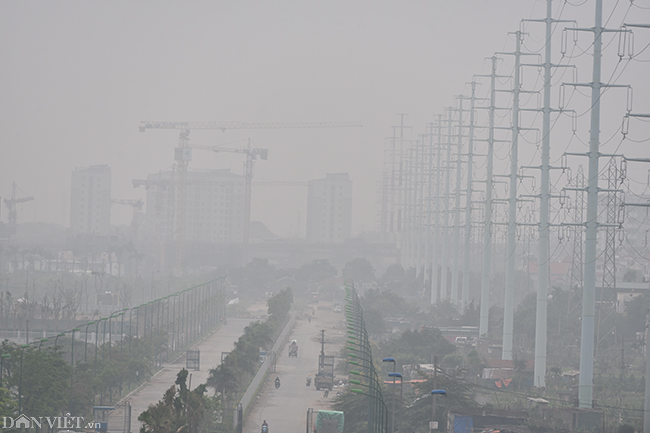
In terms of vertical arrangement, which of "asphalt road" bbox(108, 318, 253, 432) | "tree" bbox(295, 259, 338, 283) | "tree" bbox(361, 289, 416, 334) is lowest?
"asphalt road" bbox(108, 318, 253, 432)

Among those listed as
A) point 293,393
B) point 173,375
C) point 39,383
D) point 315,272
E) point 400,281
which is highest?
point 315,272

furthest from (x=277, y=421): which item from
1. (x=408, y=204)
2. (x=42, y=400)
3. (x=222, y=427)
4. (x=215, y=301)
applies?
(x=408, y=204)

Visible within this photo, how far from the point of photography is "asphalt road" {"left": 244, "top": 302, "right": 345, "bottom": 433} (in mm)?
37688

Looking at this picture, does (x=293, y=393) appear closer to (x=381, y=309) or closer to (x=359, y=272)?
(x=381, y=309)

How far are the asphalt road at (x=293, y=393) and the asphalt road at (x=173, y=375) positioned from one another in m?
4.54

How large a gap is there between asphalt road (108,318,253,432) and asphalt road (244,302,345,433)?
454cm

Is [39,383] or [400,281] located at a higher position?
[39,383]

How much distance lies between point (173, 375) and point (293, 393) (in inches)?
370

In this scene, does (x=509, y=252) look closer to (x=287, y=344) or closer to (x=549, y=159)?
(x=549, y=159)

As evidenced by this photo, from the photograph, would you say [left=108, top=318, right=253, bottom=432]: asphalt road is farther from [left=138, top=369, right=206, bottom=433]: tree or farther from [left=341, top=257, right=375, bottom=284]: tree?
[left=341, top=257, right=375, bottom=284]: tree

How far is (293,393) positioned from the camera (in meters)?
46.5

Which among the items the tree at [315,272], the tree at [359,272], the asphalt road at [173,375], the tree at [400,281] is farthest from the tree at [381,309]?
the tree at [359,272]

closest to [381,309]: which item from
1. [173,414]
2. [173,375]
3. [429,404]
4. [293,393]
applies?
[173,375]

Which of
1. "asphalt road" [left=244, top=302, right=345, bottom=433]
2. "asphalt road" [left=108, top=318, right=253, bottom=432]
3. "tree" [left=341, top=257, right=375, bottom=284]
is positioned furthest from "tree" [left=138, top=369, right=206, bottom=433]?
"tree" [left=341, top=257, right=375, bottom=284]
